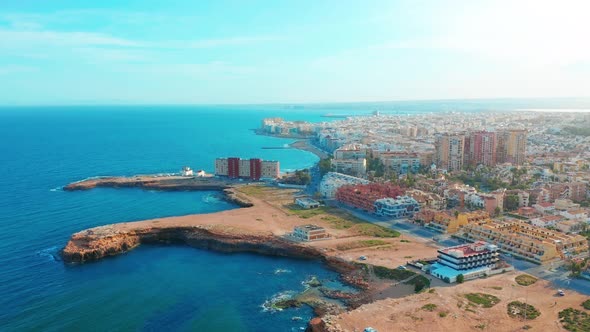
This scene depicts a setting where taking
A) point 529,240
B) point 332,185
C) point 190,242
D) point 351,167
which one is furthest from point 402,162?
point 190,242

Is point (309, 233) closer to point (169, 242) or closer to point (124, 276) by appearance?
point (169, 242)

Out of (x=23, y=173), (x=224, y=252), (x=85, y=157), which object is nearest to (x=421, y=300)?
(x=224, y=252)

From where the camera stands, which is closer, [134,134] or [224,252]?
[224,252]

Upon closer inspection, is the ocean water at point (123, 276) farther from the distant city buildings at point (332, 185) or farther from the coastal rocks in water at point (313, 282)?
the distant city buildings at point (332, 185)

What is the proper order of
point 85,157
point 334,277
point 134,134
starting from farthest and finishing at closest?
point 134,134 < point 85,157 < point 334,277

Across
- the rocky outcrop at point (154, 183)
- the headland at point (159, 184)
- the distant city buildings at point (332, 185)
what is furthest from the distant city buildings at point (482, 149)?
the rocky outcrop at point (154, 183)

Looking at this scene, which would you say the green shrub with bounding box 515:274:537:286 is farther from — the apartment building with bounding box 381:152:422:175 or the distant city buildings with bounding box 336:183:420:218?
the apartment building with bounding box 381:152:422:175

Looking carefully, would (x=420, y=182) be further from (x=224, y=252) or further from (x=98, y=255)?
(x=98, y=255)
